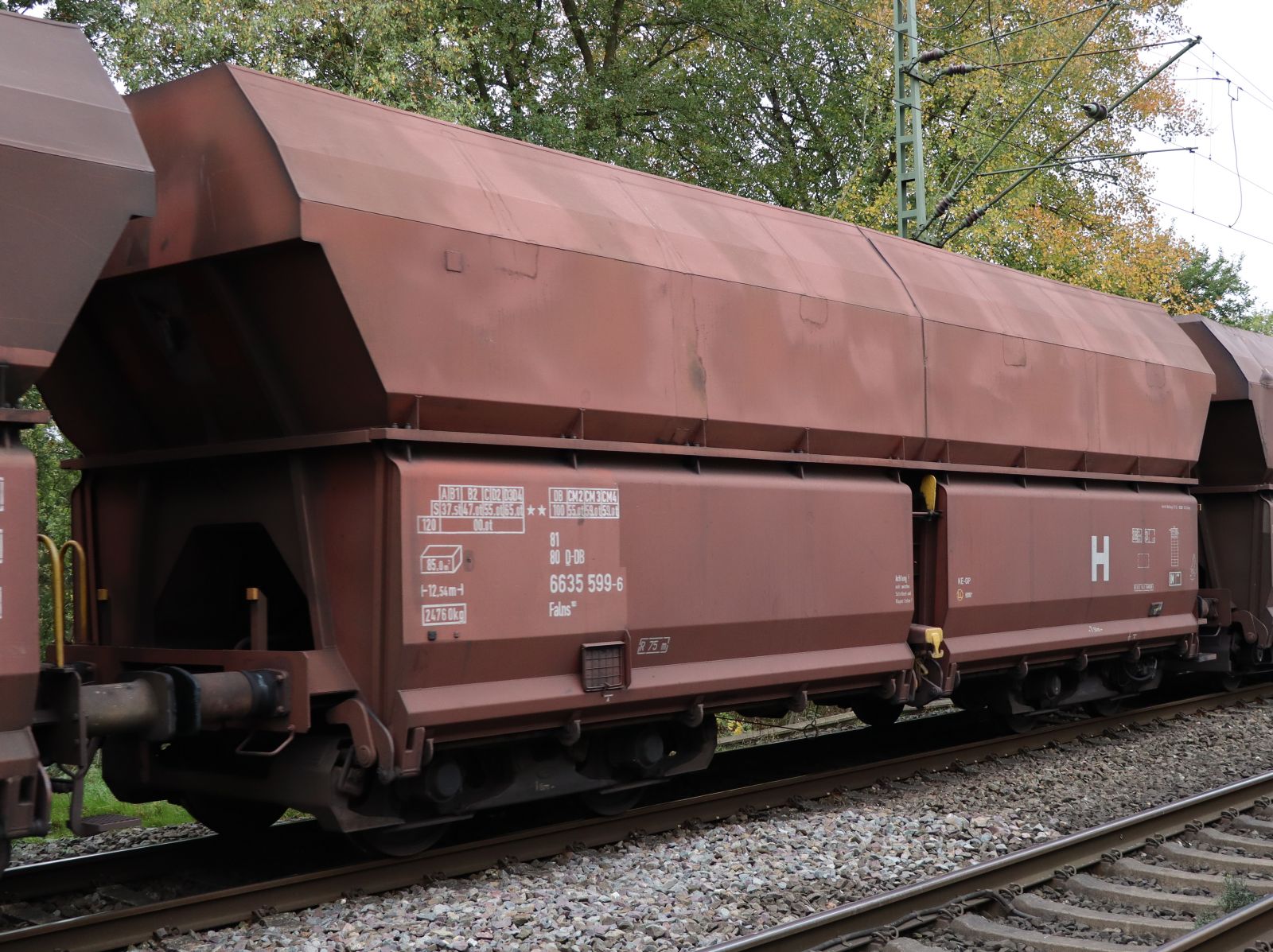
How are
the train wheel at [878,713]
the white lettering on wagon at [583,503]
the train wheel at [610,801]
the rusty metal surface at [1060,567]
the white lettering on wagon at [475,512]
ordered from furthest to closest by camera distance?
the train wheel at [878,713]
the rusty metal surface at [1060,567]
the train wheel at [610,801]
the white lettering on wagon at [583,503]
the white lettering on wagon at [475,512]

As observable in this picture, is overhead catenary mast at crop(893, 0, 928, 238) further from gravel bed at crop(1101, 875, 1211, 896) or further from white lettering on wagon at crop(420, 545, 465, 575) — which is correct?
white lettering on wagon at crop(420, 545, 465, 575)

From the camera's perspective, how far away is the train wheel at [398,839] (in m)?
6.89

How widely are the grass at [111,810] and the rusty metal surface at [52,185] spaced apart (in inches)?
178

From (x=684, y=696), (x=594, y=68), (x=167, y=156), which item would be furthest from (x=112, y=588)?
(x=594, y=68)

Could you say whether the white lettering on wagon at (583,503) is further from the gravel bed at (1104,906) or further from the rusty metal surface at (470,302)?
the gravel bed at (1104,906)

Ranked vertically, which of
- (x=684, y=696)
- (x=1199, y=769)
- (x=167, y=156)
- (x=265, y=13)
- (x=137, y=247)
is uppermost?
(x=265, y=13)

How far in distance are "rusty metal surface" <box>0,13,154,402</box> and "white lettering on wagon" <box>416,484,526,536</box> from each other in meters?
1.95

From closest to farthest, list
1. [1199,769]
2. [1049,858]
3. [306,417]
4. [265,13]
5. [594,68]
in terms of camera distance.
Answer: [306,417] → [1049,858] → [1199,769] → [265,13] → [594,68]

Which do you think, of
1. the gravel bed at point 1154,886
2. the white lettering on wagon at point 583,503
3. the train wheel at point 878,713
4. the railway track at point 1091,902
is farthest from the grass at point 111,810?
the gravel bed at point 1154,886

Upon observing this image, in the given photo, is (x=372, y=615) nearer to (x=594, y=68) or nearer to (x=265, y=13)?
(x=265, y=13)

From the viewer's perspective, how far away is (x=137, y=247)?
6738 mm

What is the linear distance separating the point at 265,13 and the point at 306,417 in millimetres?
11624

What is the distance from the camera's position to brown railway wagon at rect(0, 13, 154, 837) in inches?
197

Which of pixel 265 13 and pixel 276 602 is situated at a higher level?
pixel 265 13
